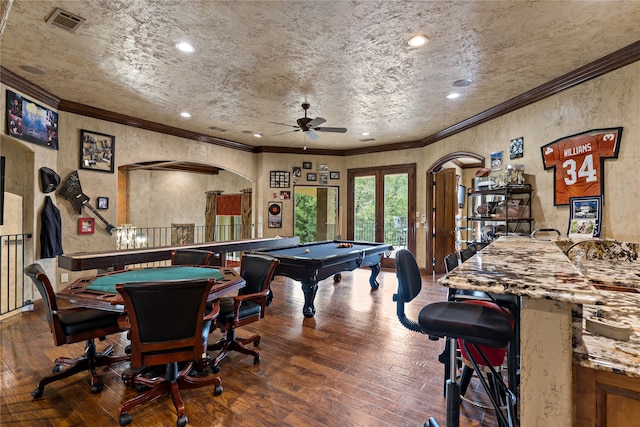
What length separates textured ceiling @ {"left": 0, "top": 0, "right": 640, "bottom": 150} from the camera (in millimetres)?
2490

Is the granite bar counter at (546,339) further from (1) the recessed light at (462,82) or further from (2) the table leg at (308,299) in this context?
(1) the recessed light at (462,82)

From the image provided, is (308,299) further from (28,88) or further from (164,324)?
(28,88)

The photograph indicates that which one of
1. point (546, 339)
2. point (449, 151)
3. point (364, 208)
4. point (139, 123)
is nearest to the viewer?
point (546, 339)

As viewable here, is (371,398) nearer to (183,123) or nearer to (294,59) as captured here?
(294,59)

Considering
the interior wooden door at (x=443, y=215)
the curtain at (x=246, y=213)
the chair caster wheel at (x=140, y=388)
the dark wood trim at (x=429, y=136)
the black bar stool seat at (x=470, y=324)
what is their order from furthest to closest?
the curtain at (x=246, y=213) → the interior wooden door at (x=443, y=215) → the dark wood trim at (x=429, y=136) → the chair caster wheel at (x=140, y=388) → the black bar stool seat at (x=470, y=324)

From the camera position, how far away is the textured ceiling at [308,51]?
2490mm

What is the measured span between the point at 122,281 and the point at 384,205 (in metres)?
6.18

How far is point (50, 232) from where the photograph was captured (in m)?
4.30

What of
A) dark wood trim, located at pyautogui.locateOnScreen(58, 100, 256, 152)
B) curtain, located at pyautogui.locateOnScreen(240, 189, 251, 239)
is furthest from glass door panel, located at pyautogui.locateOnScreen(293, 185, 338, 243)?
dark wood trim, located at pyautogui.locateOnScreen(58, 100, 256, 152)

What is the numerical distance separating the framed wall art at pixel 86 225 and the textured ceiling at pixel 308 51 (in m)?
1.84

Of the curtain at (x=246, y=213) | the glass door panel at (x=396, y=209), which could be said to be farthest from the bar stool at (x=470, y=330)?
the curtain at (x=246, y=213)

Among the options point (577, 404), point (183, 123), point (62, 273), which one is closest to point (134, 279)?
point (577, 404)

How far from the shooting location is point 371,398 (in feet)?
7.36

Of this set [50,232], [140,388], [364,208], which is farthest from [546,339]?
[364,208]
